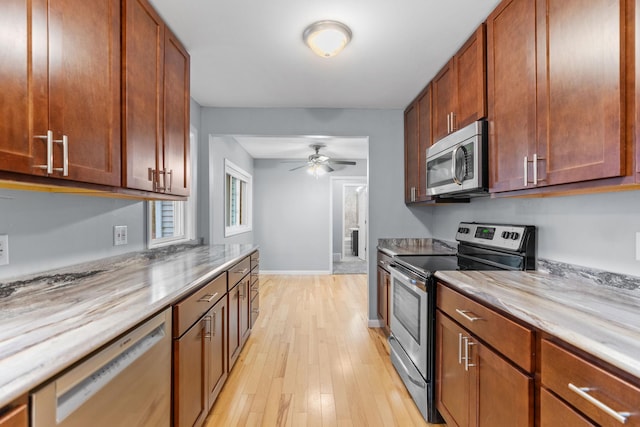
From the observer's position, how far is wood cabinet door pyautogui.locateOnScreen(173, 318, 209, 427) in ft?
4.32

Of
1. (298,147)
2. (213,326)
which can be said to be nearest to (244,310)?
Answer: (213,326)

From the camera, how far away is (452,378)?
157 centimetres

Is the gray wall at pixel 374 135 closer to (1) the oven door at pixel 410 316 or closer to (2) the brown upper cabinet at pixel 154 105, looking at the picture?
(1) the oven door at pixel 410 316

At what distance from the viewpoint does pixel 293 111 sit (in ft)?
10.8

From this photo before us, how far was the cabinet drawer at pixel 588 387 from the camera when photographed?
A: 72 centimetres

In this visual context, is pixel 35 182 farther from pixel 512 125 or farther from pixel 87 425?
pixel 512 125

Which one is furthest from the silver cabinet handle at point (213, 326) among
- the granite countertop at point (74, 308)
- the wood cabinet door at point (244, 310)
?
the wood cabinet door at point (244, 310)

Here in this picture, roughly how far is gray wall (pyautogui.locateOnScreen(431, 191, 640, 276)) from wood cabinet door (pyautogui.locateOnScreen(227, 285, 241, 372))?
202cm

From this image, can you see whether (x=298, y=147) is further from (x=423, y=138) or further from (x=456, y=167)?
(x=456, y=167)

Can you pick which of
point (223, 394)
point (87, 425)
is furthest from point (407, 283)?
point (87, 425)

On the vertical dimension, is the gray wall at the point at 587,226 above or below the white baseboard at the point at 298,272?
above

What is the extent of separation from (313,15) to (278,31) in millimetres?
273

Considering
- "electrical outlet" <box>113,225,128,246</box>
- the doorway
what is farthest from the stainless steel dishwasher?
the doorway

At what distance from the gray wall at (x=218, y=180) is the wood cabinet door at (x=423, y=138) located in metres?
2.18
